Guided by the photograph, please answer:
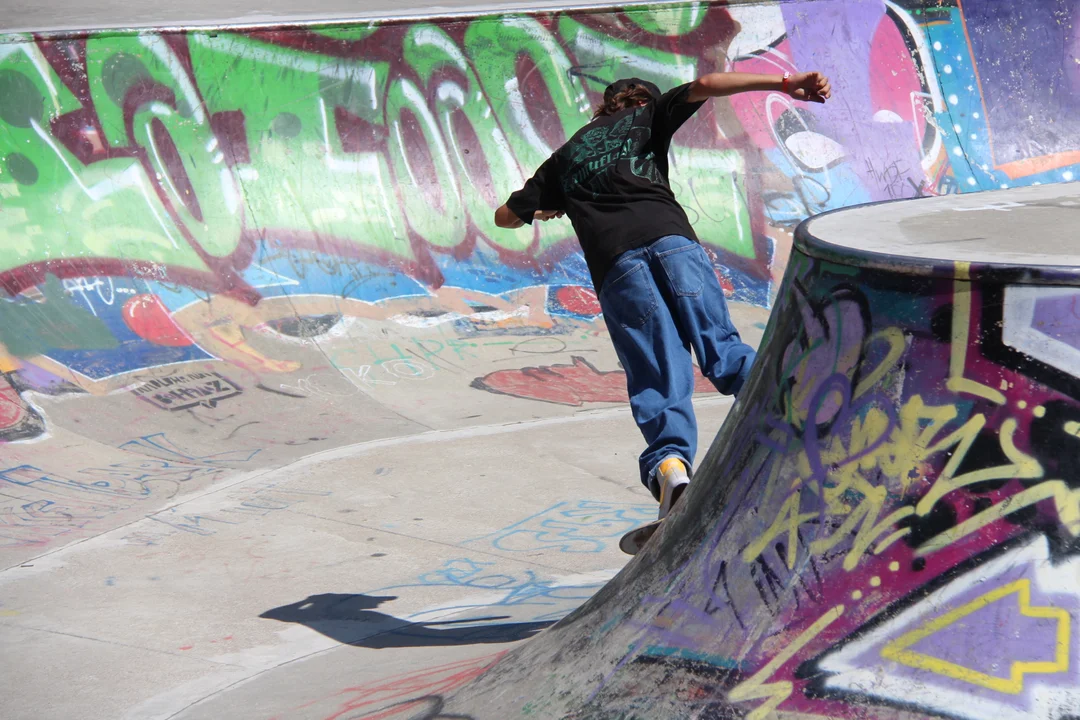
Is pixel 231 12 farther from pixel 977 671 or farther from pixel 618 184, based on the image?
pixel 977 671

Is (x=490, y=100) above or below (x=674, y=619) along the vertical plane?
above

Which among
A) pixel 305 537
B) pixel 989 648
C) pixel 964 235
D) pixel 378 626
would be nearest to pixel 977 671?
pixel 989 648

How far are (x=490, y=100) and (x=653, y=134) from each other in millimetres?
6016

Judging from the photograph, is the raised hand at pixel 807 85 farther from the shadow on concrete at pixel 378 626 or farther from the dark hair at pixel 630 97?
the shadow on concrete at pixel 378 626

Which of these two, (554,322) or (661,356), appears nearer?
(661,356)

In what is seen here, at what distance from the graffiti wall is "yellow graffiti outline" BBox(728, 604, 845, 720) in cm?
422

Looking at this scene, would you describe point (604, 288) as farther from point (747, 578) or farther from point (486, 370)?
point (486, 370)

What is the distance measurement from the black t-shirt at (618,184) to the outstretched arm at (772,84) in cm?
22

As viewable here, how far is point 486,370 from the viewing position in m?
7.63

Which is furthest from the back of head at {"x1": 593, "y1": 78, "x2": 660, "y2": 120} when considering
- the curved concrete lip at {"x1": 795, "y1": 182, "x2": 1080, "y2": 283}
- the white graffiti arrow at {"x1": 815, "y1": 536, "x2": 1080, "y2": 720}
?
the white graffiti arrow at {"x1": 815, "y1": 536, "x2": 1080, "y2": 720}

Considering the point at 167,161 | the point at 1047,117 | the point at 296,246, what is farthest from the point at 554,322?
the point at 1047,117

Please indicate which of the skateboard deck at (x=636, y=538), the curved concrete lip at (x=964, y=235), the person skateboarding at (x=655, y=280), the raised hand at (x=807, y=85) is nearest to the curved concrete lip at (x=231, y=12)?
the person skateboarding at (x=655, y=280)

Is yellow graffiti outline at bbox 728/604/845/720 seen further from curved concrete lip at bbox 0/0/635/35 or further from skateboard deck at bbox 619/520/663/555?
curved concrete lip at bbox 0/0/635/35

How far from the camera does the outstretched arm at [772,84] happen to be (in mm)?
3256
